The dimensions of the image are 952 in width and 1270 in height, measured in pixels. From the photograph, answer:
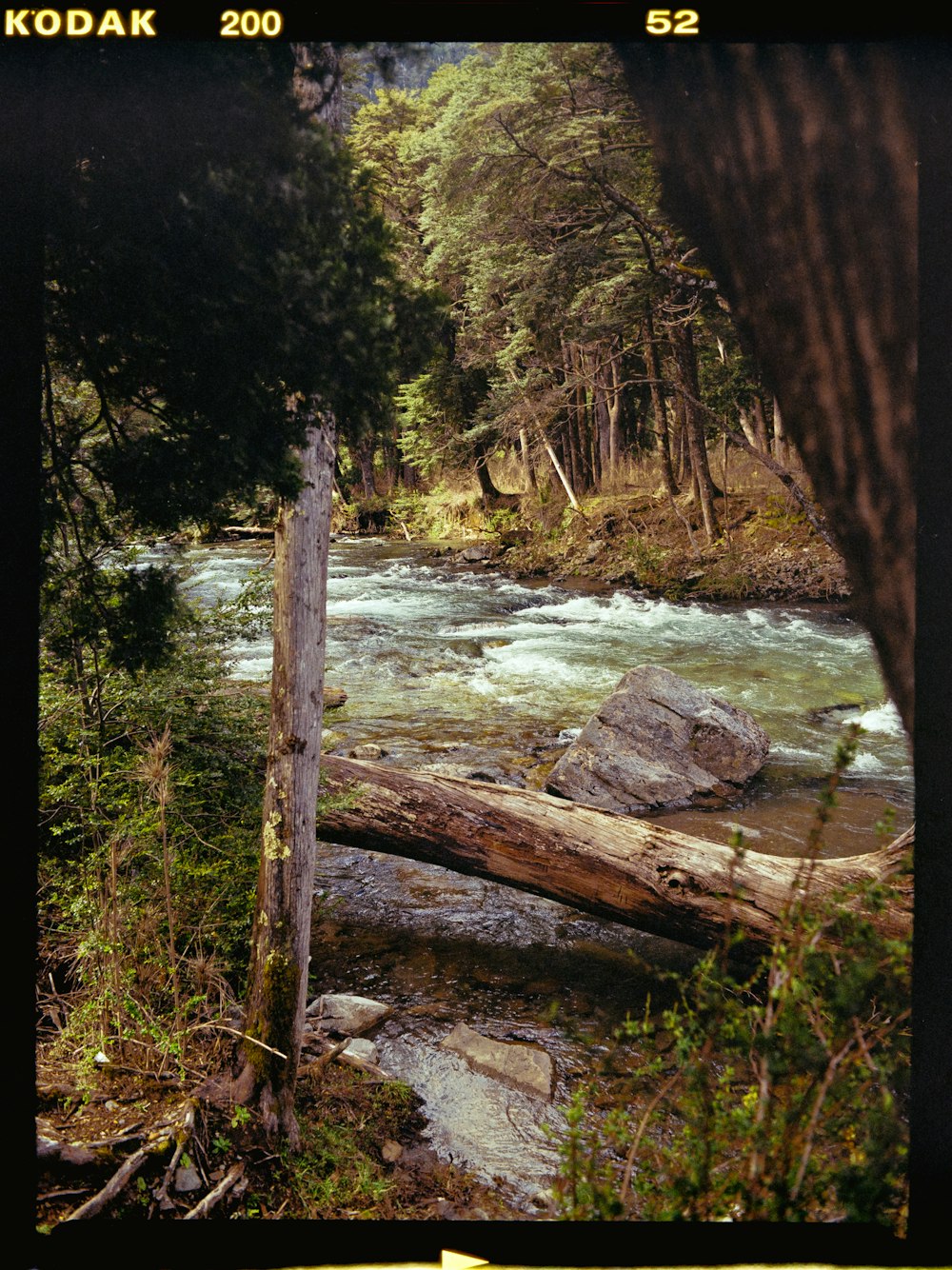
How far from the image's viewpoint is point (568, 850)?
2.26m

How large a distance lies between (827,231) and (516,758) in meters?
1.69

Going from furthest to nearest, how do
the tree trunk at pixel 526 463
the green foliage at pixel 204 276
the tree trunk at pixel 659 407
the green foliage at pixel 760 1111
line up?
the tree trunk at pixel 526 463
the tree trunk at pixel 659 407
the green foliage at pixel 204 276
the green foliage at pixel 760 1111

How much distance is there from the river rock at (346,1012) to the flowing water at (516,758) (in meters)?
0.04

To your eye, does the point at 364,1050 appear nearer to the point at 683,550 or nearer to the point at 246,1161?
the point at 246,1161

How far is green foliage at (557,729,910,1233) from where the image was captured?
175 cm

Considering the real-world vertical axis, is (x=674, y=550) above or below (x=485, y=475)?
below

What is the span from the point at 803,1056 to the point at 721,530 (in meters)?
1.39

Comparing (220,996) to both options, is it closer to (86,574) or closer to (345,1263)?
(345,1263)

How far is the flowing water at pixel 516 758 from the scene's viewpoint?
1.88 metres

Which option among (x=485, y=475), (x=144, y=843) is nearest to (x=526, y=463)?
(x=485, y=475)

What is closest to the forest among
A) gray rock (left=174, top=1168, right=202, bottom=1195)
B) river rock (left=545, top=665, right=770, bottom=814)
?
gray rock (left=174, top=1168, right=202, bottom=1195)

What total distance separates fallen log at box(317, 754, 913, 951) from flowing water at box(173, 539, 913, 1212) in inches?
2.1

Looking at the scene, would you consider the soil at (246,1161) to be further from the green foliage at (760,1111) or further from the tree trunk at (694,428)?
the tree trunk at (694,428)

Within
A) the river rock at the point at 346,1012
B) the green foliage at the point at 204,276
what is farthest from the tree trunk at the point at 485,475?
the river rock at the point at 346,1012
